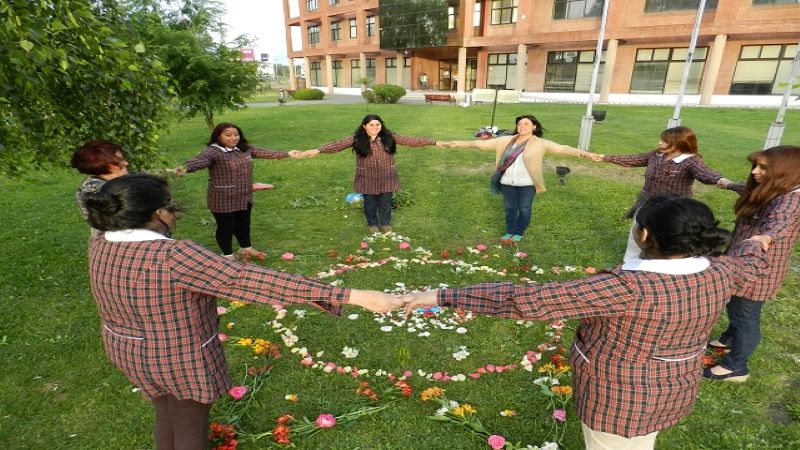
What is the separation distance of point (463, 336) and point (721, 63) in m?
34.1

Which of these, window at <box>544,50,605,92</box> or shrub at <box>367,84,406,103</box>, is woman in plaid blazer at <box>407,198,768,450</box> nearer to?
shrub at <box>367,84,406,103</box>

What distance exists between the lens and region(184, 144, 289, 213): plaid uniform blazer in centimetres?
581

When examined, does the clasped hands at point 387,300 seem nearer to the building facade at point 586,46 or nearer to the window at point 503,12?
the building facade at point 586,46

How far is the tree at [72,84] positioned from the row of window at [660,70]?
30513 millimetres

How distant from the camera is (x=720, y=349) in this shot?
4.49 metres

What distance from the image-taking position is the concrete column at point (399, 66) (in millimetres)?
42862

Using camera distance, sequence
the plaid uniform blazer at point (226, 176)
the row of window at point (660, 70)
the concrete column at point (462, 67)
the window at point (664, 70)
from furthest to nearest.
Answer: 1. the concrete column at point (462, 67)
2. the window at point (664, 70)
3. the row of window at point (660, 70)
4. the plaid uniform blazer at point (226, 176)

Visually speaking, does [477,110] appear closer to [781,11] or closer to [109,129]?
[781,11]

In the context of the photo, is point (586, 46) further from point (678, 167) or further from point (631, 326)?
point (631, 326)

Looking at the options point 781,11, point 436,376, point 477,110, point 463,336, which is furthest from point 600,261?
point 781,11

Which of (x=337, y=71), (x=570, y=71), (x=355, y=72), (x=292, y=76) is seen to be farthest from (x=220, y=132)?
(x=292, y=76)

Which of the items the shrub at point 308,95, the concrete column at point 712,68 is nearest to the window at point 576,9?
the concrete column at point 712,68

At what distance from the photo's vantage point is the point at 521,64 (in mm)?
34844

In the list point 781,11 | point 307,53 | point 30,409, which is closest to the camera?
point 30,409
